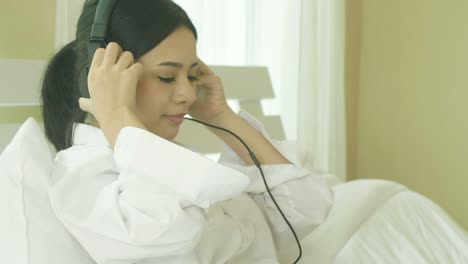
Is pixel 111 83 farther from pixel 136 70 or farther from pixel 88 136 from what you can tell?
pixel 88 136

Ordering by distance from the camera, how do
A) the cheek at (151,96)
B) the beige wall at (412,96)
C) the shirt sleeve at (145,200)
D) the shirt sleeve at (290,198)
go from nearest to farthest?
the shirt sleeve at (145,200)
the cheek at (151,96)
the shirt sleeve at (290,198)
the beige wall at (412,96)

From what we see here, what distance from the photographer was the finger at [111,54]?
92cm

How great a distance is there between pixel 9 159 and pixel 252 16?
1480 millimetres

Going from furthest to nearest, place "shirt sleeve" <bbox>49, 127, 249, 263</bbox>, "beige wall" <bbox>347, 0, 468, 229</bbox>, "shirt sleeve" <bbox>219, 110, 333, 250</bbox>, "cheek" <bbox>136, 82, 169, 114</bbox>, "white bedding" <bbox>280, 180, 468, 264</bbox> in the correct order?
"beige wall" <bbox>347, 0, 468, 229</bbox>, "white bedding" <bbox>280, 180, 468, 264</bbox>, "shirt sleeve" <bbox>219, 110, 333, 250</bbox>, "cheek" <bbox>136, 82, 169, 114</bbox>, "shirt sleeve" <bbox>49, 127, 249, 263</bbox>

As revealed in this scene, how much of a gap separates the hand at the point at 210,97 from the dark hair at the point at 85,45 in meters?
0.20

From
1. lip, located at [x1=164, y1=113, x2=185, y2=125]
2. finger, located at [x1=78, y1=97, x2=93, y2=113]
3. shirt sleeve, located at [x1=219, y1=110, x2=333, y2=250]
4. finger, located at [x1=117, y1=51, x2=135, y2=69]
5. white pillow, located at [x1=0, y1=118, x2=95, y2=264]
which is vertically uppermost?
finger, located at [x1=117, y1=51, x2=135, y2=69]

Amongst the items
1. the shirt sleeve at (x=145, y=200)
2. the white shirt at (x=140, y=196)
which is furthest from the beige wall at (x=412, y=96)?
the shirt sleeve at (x=145, y=200)

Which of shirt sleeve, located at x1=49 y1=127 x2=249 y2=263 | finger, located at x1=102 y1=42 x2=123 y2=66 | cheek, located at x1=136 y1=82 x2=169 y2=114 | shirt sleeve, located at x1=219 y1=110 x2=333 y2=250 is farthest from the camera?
shirt sleeve, located at x1=219 y1=110 x2=333 y2=250

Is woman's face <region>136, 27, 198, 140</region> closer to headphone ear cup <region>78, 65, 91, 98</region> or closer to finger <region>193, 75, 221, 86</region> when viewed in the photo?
headphone ear cup <region>78, 65, 91, 98</region>

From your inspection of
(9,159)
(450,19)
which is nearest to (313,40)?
(450,19)

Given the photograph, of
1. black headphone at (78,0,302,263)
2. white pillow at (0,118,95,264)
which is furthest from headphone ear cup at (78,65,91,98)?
white pillow at (0,118,95,264)

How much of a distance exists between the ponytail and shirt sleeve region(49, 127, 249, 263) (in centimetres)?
27

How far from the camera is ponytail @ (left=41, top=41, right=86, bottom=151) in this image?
1117mm

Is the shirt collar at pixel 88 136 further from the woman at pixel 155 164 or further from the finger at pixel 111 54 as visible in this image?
the finger at pixel 111 54
